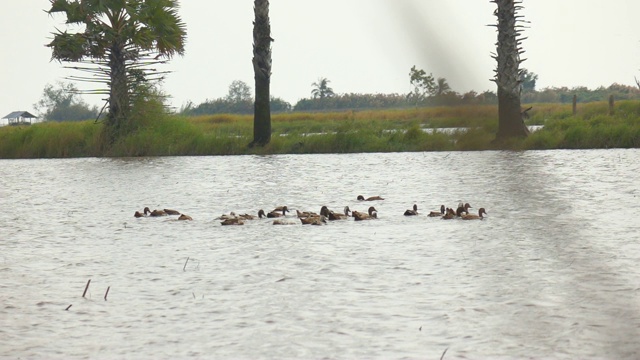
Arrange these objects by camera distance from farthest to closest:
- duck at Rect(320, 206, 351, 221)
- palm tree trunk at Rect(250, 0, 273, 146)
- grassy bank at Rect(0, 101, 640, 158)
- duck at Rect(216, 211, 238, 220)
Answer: palm tree trunk at Rect(250, 0, 273, 146) → grassy bank at Rect(0, 101, 640, 158) → duck at Rect(216, 211, 238, 220) → duck at Rect(320, 206, 351, 221)

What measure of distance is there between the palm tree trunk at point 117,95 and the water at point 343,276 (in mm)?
11794

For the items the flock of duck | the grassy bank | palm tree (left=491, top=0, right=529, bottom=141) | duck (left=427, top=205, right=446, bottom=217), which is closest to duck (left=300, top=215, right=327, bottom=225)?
the flock of duck

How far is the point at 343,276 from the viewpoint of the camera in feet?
20.4

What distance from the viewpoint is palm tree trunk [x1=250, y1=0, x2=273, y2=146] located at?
2154 cm

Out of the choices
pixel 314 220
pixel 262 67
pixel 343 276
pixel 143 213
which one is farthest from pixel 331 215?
pixel 262 67

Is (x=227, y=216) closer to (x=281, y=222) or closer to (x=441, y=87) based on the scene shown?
(x=281, y=222)

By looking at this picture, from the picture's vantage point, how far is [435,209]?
10375 mm

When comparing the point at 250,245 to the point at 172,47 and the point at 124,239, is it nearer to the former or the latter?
the point at 124,239

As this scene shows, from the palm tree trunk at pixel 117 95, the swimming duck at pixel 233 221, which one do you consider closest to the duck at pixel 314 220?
the swimming duck at pixel 233 221

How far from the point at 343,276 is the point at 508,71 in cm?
375

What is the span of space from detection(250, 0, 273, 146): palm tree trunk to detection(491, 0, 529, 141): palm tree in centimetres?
1903

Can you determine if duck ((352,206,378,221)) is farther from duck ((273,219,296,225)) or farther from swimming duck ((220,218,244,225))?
swimming duck ((220,218,244,225))

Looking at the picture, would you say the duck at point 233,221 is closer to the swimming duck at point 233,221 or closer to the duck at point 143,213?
the swimming duck at point 233,221

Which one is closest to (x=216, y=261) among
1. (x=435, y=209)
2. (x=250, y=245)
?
(x=250, y=245)
